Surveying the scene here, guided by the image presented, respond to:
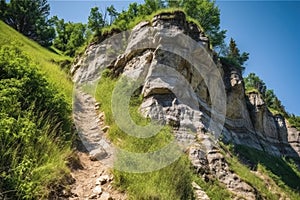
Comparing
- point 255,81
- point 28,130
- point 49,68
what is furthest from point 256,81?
point 28,130

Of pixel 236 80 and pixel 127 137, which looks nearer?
pixel 127 137

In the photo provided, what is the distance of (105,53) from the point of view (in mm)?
15727

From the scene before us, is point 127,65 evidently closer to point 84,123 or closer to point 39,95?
point 84,123

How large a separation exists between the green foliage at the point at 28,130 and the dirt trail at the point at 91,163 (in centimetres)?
50

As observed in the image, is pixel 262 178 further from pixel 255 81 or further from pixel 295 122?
pixel 255 81

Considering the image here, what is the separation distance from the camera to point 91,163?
259 inches

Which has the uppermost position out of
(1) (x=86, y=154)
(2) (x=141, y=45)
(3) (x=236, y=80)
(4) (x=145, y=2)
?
(4) (x=145, y=2)

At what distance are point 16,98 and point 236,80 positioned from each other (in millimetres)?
15373

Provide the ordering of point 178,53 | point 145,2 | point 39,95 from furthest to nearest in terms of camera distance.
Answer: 1. point 145,2
2. point 178,53
3. point 39,95

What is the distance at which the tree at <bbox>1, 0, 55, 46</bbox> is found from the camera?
28.2 meters

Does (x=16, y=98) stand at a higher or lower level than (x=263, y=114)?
lower

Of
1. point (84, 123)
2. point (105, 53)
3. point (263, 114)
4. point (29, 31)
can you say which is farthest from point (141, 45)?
point (29, 31)

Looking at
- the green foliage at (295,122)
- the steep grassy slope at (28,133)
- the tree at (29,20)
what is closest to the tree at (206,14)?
the green foliage at (295,122)

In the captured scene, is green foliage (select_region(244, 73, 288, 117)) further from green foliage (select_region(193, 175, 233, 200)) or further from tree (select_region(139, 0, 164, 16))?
green foliage (select_region(193, 175, 233, 200))
